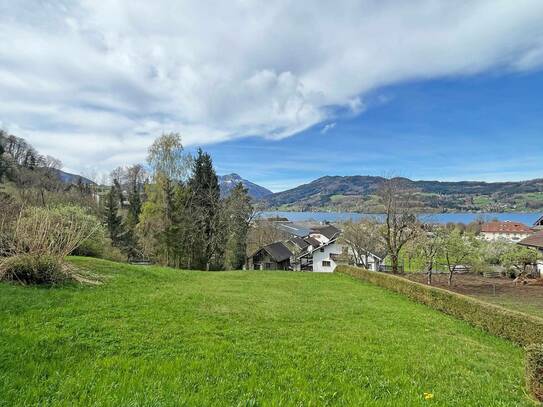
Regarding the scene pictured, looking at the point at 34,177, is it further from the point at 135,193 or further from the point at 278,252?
the point at 278,252

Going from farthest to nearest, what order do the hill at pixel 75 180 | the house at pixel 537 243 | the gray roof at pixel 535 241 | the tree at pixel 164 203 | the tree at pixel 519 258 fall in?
1. the hill at pixel 75 180
2. the gray roof at pixel 535 241
3. the house at pixel 537 243
4. the tree at pixel 519 258
5. the tree at pixel 164 203

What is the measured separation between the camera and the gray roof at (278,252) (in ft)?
165

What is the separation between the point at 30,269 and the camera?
9.09 meters

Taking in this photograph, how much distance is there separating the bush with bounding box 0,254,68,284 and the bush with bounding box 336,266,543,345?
1397 cm

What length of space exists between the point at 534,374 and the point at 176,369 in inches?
221

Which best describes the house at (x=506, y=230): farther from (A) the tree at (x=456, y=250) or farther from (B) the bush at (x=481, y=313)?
(B) the bush at (x=481, y=313)

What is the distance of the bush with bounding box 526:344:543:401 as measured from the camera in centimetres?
490

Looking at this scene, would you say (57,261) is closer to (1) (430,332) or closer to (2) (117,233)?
(1) (430,332)

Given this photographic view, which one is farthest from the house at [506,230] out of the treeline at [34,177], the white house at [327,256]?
the treeline at [34,177]

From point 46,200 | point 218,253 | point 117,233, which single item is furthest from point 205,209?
point 46,200

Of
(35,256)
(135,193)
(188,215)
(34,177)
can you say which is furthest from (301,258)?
(35,256)

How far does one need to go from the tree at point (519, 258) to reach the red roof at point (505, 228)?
53484 millimetres

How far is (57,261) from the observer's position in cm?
950

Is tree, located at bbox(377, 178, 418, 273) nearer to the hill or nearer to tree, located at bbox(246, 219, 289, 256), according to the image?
tree, located at bbox(246, 219, 289, 256)
